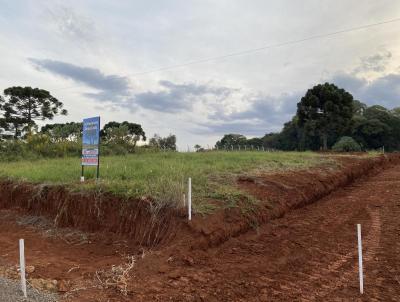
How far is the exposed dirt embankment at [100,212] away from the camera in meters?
7.28

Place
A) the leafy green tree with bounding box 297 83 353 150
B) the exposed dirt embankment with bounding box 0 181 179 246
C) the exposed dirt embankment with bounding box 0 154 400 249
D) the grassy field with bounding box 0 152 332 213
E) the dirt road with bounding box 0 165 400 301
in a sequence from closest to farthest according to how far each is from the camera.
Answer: the dirt road with bounding box 0 165 400 301 < the exposed dirt embankment with bounding box 0 154 400 249 < the exposed dirt embankment with bounding box 0 181 179 246 < the grassy field with bounding box 0 152 332 213 < the leafy green tree with bounding box 297 83 353 150

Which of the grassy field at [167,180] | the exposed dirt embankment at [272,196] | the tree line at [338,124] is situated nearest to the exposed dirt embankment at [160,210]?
the exposed dirt embankment at [272,196]

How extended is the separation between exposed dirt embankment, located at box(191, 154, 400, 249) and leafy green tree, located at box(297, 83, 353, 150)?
2618 centimetres

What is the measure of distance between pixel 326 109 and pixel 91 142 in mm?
35492

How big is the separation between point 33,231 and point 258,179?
585cm

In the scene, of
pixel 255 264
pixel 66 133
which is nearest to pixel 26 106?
pixel 66 133

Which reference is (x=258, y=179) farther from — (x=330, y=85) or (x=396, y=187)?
Result: (x=330, y=85)

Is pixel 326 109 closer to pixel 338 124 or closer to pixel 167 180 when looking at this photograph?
pixel 338 124

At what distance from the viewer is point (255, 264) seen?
6.28 metres

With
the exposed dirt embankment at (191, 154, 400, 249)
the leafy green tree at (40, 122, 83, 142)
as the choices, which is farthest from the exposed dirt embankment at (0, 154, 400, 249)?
the leafy green tree at (40, 122, 83, 142)

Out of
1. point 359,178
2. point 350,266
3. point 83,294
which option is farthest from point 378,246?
point 359,178

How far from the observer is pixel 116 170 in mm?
11320

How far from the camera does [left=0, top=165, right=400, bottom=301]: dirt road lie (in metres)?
5.19

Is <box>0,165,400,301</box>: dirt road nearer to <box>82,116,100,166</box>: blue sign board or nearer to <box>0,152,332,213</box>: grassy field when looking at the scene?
<box>0,152,332,213</box>: grassy field
